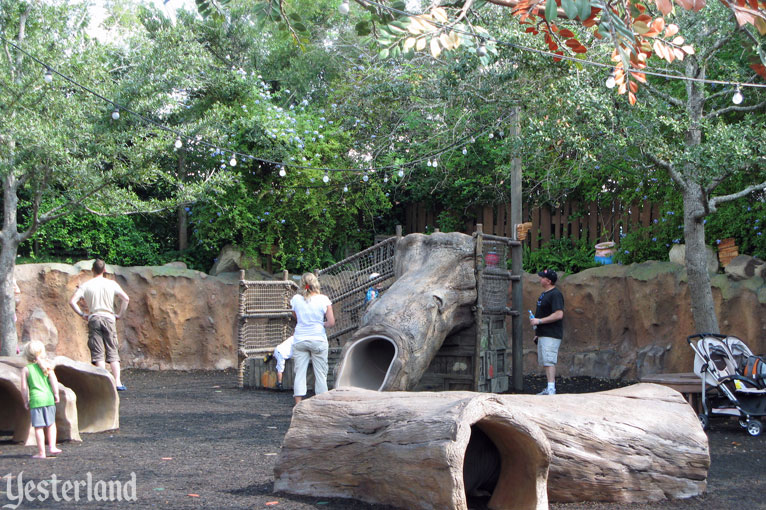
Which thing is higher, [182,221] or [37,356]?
[182,221]

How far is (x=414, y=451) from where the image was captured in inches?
173

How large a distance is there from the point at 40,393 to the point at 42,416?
0.19m

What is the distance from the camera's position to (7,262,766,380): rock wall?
1130cm

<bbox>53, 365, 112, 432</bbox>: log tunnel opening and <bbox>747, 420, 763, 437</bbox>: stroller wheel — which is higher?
<bbox>53, 365, 112, 432</bbox>: log tunnel opening

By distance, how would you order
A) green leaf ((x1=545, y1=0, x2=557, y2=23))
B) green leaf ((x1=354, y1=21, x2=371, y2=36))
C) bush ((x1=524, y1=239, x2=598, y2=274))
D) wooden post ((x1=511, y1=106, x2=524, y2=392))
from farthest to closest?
bush ((x1=524, y1=239, x2=598, y2=274)), wooden post ((x1=511, y1=106, x2=524, y2=392)), green leaf ((x1=354, y1=21, x2=371, y2=36)), green leaf ((x1=545, y1=0, x2=557, y2=23))

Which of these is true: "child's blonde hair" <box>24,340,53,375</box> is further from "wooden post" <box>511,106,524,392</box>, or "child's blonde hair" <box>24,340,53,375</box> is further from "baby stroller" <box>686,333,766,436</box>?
"wooden post" <box>511,106,524,392</box>

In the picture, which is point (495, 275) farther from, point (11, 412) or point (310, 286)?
point (11, 412)

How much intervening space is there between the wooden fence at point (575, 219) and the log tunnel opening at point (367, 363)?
198 inches

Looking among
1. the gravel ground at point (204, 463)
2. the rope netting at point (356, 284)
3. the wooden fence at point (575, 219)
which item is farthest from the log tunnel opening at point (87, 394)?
the wooden fence at point (575, 219)

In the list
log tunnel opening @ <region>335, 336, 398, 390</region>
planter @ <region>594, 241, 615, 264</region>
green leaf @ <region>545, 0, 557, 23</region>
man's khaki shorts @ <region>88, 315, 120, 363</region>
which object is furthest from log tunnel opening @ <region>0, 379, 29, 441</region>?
planter @ <region>594, 241, 615, 264</region>

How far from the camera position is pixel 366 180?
14742mm

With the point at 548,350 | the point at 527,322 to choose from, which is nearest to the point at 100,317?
the point at 548,350

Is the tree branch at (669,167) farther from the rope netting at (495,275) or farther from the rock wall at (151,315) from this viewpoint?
the rock wall at (151,315)

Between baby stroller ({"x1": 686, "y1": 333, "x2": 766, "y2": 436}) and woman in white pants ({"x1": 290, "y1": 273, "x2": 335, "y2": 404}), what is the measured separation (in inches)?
152
